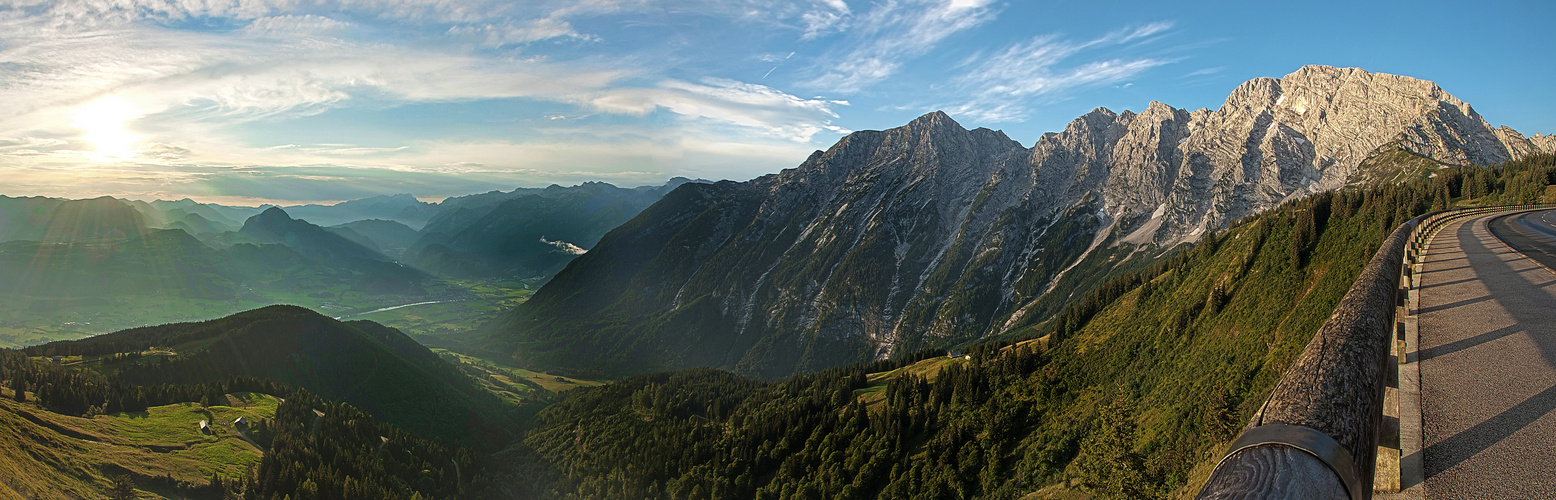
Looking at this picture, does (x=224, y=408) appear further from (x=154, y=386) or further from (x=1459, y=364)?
(x=1459, y=364)

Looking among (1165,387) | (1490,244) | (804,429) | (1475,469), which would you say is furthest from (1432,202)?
(1475,469)

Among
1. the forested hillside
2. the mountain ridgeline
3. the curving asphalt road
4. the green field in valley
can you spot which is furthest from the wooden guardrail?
the mountain ridgeline

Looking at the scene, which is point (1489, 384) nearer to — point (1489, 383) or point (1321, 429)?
point (1489, 383)

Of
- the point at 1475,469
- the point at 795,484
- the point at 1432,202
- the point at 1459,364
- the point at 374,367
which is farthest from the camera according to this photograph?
the point at 374,367

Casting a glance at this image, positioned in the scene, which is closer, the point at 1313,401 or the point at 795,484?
the point at 1313,401

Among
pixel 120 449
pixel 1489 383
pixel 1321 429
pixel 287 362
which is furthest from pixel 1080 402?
pixel 287 362
